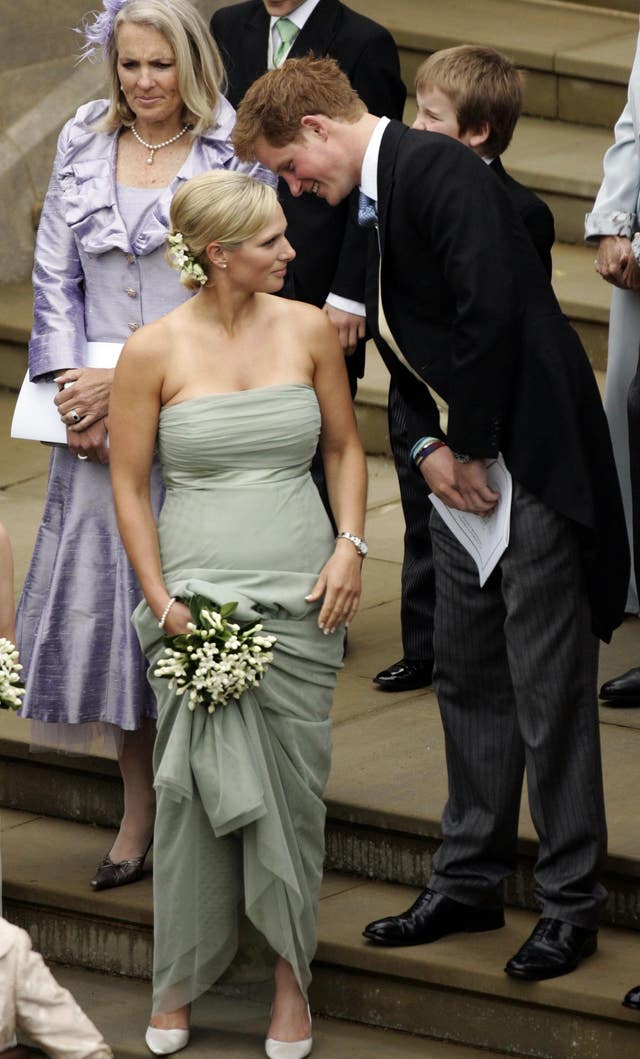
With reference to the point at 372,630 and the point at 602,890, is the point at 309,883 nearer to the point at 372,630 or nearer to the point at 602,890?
the point at 602,890

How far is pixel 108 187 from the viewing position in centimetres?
497

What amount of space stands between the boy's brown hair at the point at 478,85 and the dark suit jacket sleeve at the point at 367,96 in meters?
0.63

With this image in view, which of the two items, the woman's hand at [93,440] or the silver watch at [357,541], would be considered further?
the woman's hand at [93,440]

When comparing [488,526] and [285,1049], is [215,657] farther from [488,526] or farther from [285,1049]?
[285,1049]

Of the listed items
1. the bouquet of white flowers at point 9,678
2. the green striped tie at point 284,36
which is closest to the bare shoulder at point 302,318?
the bouquet of white flowers at point 9,678

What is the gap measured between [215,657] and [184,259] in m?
0.83

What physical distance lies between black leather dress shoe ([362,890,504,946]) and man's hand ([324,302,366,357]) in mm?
1589

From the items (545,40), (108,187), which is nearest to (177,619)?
(108,187)

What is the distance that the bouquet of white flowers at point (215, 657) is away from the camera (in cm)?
425

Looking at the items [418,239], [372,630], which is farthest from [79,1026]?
[372,630]

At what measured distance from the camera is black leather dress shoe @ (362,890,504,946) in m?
4.60

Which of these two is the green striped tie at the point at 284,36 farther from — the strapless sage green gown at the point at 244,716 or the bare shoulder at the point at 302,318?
the strapless sage green gown at the point at 244,716

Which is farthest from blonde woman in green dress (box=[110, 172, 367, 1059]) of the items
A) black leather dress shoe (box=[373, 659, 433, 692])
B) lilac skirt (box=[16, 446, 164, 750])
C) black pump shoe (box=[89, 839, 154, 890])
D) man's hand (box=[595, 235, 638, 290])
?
man's hand (box=[595, 235, 638, 290])

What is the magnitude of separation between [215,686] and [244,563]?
0.98 ft
